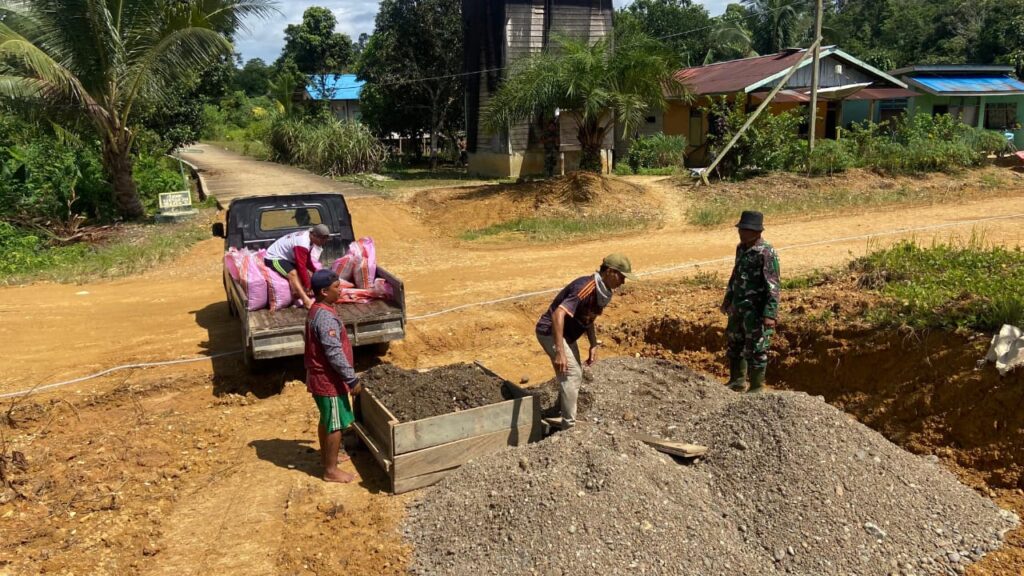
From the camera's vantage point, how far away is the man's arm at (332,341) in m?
5.20

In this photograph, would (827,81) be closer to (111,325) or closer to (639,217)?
(639,217)

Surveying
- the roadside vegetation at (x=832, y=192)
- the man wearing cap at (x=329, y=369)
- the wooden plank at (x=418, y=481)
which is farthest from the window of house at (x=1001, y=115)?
the man wearing cap at (x=329, y=369)

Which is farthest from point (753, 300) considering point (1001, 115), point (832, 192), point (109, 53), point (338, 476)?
point (1001, 115)

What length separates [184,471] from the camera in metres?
5.79

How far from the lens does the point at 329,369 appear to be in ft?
17.4

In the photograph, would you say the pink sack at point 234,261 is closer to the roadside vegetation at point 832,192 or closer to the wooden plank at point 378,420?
the wooden plank at point 378,420

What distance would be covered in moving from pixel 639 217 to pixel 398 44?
16726 mm

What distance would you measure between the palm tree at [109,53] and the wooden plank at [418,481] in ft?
43.9

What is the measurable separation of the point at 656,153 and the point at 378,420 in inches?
814

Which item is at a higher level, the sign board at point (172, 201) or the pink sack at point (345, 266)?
the sign board at point (172, 201)

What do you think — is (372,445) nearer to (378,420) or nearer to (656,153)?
(378,420)

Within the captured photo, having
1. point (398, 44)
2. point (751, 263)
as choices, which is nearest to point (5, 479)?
point (751, 263)

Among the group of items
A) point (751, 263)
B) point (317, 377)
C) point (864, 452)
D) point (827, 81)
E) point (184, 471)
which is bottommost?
point (184, 471)

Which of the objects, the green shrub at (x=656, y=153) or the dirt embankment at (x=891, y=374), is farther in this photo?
the green shrub at (x=656, y=153)
